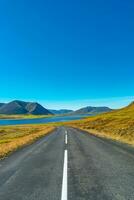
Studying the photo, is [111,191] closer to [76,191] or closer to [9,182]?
[76,191]

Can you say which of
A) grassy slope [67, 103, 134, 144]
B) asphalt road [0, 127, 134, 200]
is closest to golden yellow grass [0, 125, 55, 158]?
asphalt road [0, 127, 134, 200]

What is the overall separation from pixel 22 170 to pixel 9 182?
7.85 ft

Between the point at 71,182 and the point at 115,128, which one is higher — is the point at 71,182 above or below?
below

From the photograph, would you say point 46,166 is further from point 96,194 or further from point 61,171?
point 96,194

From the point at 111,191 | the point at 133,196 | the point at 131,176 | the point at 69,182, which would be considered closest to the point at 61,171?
the point at 69,182

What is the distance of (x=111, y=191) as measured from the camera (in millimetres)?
7652

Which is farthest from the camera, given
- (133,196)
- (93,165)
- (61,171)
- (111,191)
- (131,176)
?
(93,165)

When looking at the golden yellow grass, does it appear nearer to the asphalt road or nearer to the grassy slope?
the asphalt road

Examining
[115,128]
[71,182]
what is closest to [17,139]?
[115,128]

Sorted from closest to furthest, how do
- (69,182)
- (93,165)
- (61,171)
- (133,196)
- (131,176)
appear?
1. (133,196)
2. (69,182)
3. (131,176)
4. (61,171)
5. (93,165)

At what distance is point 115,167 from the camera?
1166 cm

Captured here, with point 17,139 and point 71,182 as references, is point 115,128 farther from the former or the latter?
point 71,182

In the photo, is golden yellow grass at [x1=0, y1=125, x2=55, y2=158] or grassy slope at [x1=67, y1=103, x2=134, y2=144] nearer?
golden yellow grass at [x1=0, y1=125, x2=55, y2=158]

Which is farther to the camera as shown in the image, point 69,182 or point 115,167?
point 115,167
